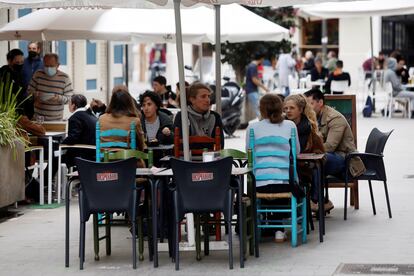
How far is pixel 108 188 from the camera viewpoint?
398 inches

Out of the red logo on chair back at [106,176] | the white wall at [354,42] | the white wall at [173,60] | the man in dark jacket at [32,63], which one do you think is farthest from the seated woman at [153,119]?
the white wall at [354,42]

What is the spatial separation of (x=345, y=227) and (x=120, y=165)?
3.32m

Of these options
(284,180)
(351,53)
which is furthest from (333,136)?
(351,53)

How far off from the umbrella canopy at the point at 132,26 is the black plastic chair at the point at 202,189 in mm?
7057

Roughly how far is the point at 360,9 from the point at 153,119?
12.9 meters

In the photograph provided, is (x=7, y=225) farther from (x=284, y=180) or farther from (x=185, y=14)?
(x=185, y=14)

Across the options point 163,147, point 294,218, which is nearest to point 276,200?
point 294,218

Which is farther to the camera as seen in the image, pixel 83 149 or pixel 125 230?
pixel 83 149

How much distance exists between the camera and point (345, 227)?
12438mm

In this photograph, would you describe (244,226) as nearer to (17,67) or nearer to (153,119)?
(153,119)

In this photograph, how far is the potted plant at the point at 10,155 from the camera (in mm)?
13289

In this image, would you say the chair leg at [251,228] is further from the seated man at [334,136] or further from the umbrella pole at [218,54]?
the umbrella pole at [218,54]

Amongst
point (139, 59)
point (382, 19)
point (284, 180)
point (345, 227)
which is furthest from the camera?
point (139, 59)

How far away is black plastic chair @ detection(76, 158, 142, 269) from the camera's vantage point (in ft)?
33.1
